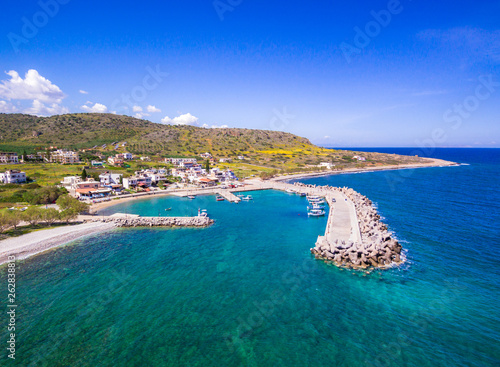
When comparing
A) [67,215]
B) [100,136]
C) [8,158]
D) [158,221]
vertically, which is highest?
[100,136]

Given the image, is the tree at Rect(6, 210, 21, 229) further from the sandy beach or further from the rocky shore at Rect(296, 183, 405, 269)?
the rocky shore at Rect(296, 183, 405, 269)

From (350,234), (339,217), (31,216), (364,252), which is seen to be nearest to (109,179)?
(31,216)

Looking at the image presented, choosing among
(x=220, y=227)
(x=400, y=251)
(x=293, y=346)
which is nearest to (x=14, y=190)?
(x=220, y=227)

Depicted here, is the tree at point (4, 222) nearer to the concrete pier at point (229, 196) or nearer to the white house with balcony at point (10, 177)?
the concrete pier at point (229, 196)

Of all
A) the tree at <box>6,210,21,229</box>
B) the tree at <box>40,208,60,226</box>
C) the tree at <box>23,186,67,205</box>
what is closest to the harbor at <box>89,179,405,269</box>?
the tree at <box>40,208,60,226</box>

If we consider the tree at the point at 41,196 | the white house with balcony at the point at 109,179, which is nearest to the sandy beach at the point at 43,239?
Answer: the tree at the point at 41,196

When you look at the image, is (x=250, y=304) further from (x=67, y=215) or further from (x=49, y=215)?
(x=49, y=215)
